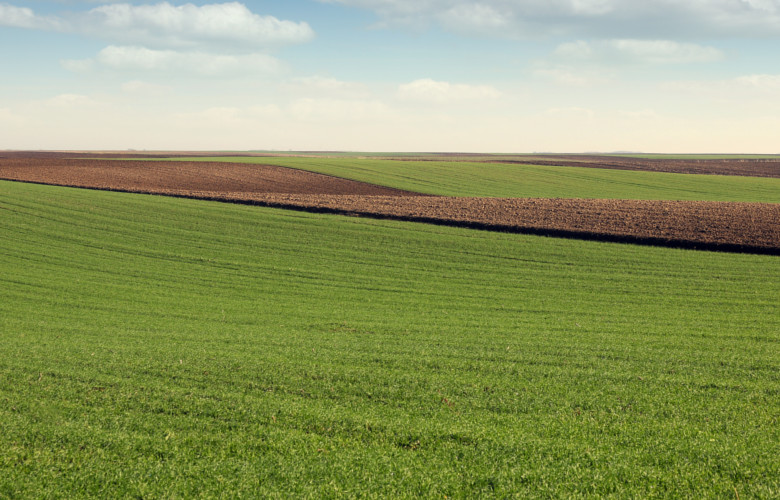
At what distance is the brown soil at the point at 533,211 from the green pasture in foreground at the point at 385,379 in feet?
19.4

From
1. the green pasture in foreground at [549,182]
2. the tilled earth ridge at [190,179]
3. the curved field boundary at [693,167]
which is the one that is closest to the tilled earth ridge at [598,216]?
the tilled earth ridge at [190,179]

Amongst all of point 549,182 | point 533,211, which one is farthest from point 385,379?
point 549,182

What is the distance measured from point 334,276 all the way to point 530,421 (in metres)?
15.6

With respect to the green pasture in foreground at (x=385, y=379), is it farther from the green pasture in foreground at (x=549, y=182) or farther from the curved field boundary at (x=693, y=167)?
the curved field boundary at (x=693, y=167)

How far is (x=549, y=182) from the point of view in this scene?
64.1m

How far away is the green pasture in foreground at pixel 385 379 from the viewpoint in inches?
272

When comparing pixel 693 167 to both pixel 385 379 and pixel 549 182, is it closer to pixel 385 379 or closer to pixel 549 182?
pixel 549 182

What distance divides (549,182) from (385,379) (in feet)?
191

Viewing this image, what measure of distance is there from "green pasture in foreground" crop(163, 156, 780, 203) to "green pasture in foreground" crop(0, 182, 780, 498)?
3156 centimetres

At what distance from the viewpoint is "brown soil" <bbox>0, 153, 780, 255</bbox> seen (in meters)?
30.4

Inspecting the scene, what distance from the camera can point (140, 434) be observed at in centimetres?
785

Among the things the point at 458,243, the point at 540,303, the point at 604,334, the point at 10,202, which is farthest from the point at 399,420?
the point at 10,202

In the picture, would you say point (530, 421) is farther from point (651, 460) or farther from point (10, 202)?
point (10, 202)

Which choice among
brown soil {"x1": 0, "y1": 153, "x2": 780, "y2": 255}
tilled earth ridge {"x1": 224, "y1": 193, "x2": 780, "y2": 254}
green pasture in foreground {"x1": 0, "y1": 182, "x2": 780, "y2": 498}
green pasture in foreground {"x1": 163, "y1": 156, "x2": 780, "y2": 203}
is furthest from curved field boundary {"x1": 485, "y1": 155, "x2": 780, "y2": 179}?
green pasture in foreground {"x1": 0, "y1": 182, "x2": 780, "y2": 498}
